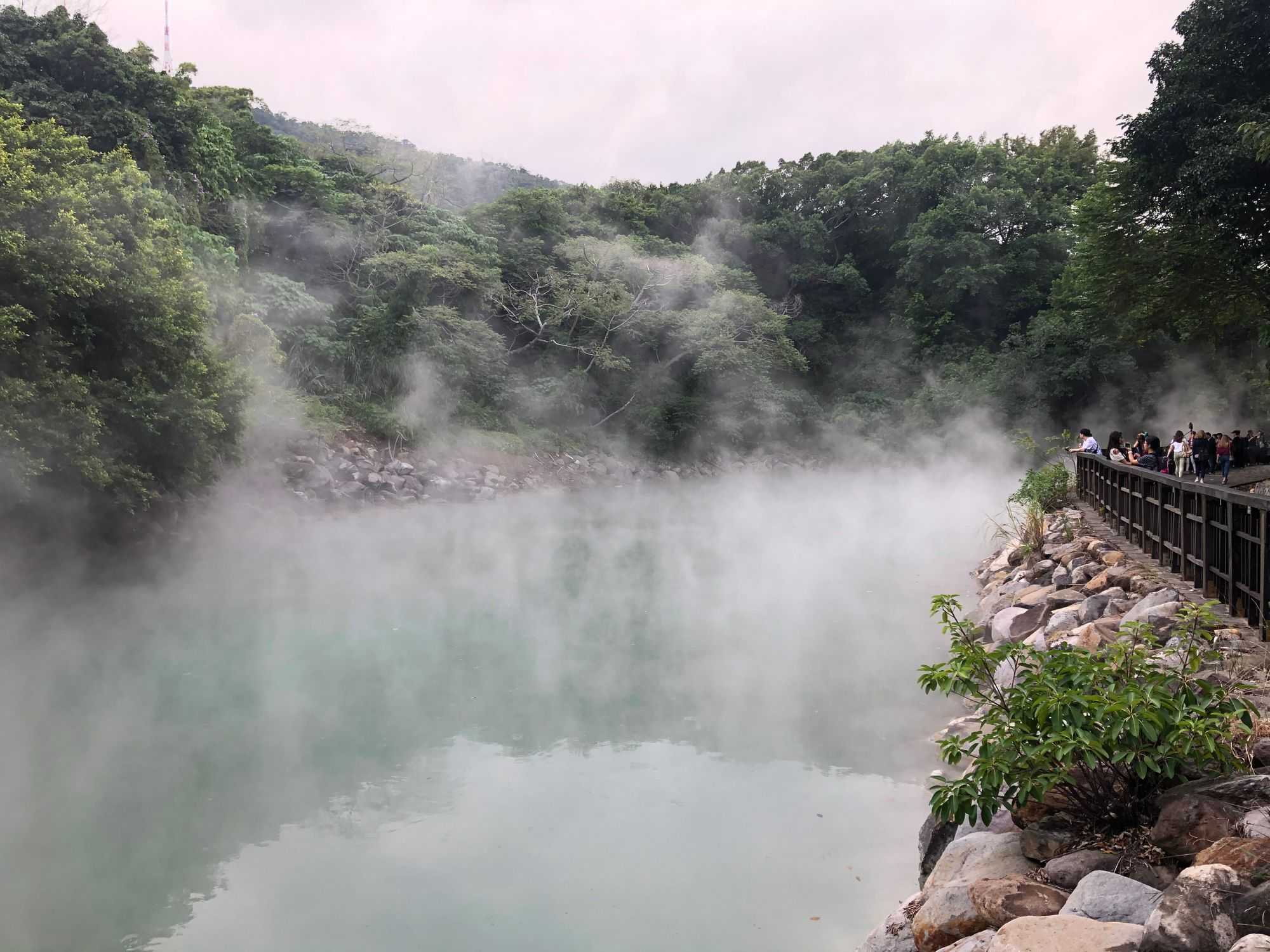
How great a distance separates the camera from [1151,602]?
700cm

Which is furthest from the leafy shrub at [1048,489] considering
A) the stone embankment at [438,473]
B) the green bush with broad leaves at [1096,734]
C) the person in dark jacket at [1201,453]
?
the stone embankment at [438,473]

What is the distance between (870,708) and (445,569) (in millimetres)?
8876

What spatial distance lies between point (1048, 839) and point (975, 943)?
2.76ft

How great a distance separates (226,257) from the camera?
1970 cm

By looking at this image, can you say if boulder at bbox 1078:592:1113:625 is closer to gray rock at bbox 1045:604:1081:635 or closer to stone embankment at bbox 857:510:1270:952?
gray rock at bbox 1045:604:1081:635

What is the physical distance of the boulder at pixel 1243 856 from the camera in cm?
290

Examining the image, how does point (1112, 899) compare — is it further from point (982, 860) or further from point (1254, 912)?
point (982, 860)

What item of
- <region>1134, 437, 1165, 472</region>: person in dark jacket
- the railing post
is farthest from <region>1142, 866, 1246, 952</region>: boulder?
<region>1134, 437, 1165, 472</region>: person in dark jacket

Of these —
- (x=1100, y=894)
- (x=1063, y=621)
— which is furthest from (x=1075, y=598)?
(x=1100, y=894)

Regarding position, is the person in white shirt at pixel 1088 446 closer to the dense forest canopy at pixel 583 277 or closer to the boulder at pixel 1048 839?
the dense forest canopy at pixel 583 277

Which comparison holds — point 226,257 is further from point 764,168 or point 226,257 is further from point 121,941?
point 764,168

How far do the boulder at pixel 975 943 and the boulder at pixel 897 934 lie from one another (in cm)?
53

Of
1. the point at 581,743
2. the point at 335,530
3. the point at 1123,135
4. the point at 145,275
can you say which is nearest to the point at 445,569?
the point at 335,530

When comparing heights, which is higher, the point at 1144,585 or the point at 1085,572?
the point at 1144,585
